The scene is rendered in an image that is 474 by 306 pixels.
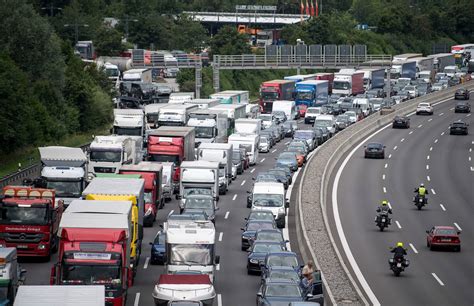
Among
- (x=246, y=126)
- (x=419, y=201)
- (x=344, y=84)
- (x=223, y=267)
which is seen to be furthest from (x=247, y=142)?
(x=344, y=84)

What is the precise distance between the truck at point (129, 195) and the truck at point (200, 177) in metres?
12.8

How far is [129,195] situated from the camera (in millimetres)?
46719

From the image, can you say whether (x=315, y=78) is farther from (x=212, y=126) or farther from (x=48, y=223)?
(x=48, y=223)

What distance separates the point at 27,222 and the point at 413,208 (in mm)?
27666

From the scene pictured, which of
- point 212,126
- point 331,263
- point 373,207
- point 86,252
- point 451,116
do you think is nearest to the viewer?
point 86,252

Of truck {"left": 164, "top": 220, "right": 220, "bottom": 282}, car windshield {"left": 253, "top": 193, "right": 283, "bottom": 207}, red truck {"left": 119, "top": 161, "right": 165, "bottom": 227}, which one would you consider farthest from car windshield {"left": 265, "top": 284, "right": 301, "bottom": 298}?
car windshield {"left": 253, "top": 193, "right": 283, "bottom": 207}

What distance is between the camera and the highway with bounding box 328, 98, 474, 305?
153ft

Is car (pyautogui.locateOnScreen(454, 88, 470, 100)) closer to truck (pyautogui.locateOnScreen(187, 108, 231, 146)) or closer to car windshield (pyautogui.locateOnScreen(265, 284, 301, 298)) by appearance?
truck (pyautogui.locateOnScreen(187, 108, 231, 146))

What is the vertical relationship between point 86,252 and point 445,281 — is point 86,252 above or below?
above

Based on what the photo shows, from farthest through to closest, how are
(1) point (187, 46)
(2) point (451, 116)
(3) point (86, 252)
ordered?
(1) point (187, 46), (2) point (451, 116), (3) point (86, 252)

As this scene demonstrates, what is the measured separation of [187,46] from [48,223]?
129 meters

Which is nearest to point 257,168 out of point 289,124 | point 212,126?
point 212,126

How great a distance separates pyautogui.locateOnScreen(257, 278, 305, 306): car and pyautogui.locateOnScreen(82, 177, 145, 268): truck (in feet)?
A: 21.6

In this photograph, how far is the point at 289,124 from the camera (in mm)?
103750
